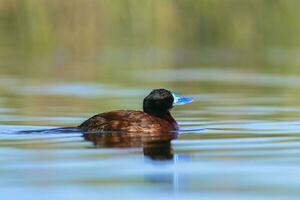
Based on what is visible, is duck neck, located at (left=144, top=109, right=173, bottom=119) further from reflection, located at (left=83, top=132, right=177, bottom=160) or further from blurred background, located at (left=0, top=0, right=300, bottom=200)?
reflection, located at (left=83, top=132, right=177, bottom=160)

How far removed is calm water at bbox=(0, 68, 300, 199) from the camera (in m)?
7.95

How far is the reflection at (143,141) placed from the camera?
10.1 m

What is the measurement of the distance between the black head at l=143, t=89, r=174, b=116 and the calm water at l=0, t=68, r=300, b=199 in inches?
13.9

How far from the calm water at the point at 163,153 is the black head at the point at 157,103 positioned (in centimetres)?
35

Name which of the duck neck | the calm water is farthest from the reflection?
the duck neck

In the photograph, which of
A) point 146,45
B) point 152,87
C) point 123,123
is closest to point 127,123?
point 123,123

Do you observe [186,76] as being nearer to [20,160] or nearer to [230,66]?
[230,66]

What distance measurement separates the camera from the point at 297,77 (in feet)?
74.0

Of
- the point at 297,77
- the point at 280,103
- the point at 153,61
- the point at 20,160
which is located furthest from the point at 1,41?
the point at 20,160

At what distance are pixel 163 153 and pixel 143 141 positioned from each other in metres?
1.16

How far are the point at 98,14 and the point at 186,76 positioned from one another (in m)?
8.35

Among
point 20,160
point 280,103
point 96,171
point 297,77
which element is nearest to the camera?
point 96,171

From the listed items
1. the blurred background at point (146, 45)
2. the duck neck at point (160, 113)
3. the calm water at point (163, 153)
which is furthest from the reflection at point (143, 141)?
the blurred background at point (146, 45)

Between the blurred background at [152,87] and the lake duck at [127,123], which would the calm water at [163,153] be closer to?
the blurred background at [152,87]
